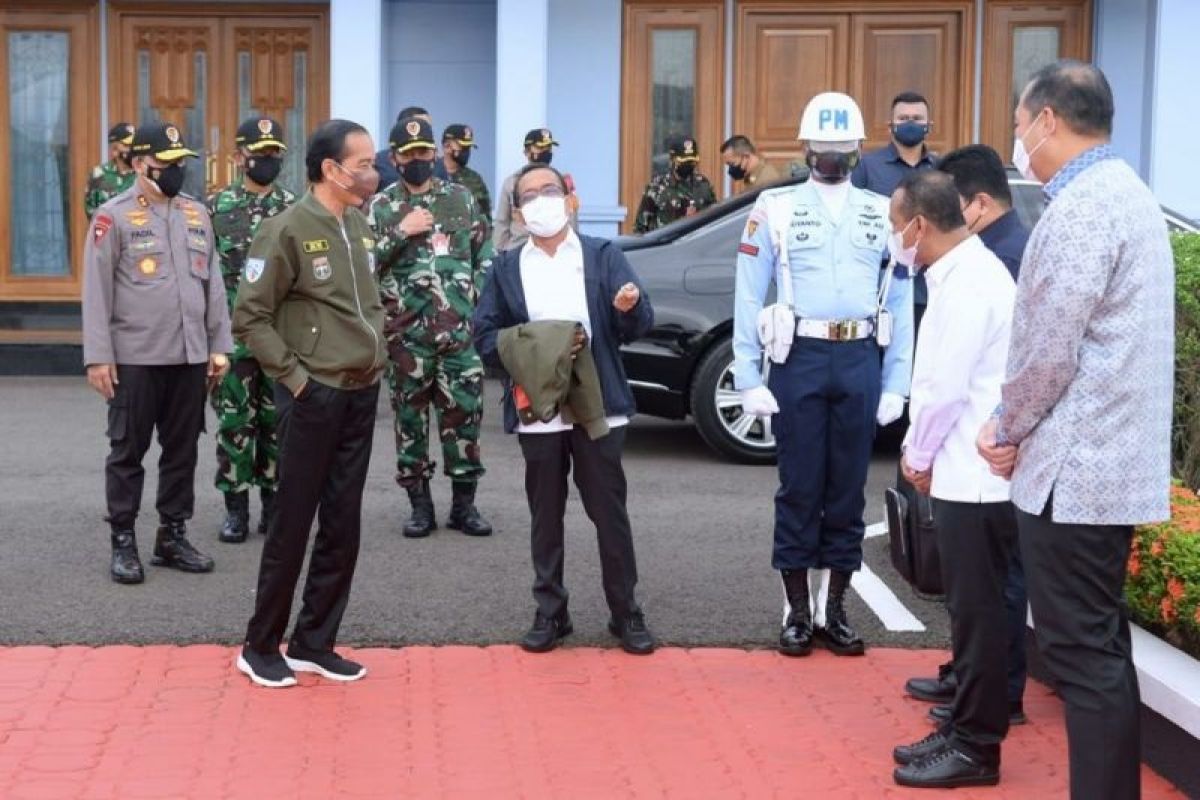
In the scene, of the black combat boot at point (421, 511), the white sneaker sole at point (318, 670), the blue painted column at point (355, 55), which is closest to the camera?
the white sneaker sole at point (318, 670)

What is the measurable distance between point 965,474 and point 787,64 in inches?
419

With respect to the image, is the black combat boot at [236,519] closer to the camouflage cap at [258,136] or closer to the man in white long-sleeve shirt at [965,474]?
the camouflage cap at [258,136]

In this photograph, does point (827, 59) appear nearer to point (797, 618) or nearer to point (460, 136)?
point (460, 136)

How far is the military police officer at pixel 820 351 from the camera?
6684 millimetres

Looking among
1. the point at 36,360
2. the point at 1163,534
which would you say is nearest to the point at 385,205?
the point at 1163,534

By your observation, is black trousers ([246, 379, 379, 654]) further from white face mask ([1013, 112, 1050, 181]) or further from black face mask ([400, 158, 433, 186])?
white face mask ([1013, 112, 1050, 181])

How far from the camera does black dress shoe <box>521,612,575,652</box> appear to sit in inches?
267

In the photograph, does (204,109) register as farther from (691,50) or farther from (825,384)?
(825,384)

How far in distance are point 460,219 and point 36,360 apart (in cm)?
740

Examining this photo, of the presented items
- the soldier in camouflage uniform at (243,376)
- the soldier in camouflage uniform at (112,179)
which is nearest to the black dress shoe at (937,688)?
the soldier in camouflage uniform at (243,376)

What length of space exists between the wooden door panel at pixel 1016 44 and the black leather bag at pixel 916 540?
33.6 ft

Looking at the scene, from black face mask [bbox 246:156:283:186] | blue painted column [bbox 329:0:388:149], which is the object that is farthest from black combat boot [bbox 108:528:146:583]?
blue painted column [bbox 329:0:388:149]

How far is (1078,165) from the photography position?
4.53 meters

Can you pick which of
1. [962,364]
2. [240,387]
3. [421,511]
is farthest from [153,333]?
[962,364]
